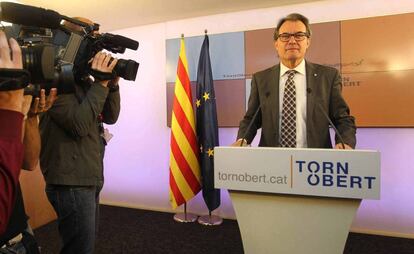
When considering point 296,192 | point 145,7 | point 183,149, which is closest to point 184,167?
point 183,149

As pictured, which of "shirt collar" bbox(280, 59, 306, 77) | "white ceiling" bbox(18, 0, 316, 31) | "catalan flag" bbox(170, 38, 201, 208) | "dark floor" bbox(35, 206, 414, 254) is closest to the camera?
"shirt collar" bbox(280, 59, 306, 77)

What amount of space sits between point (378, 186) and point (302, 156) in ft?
0.74

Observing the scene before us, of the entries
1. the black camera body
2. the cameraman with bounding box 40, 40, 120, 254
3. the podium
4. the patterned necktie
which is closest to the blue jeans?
the cameraman with bounding box 40, 40, 120, 254

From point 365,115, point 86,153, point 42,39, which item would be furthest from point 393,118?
point 42,39

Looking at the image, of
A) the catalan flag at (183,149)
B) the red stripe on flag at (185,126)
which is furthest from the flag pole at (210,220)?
the red stripe on flag at (185,126)

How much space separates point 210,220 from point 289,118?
1993 mm

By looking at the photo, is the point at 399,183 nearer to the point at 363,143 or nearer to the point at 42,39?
the point at 363,143

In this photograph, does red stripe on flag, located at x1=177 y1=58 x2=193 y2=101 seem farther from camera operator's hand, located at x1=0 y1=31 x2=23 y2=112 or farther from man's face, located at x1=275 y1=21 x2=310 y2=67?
camera operator's hand, located at x1=0 y1=31 x2=23 y2=112

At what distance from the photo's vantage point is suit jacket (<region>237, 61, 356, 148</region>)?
1.44 m

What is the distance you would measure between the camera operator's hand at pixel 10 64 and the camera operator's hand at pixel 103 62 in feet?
1.98

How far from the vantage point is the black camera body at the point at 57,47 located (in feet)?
2.22

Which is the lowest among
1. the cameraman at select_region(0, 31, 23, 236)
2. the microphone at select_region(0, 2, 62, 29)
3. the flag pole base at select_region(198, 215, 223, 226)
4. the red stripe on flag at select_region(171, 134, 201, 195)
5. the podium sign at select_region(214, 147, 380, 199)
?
the flag pole base at select_region(198, 215, 223, 226)

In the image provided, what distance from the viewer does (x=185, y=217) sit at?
10.7 ft

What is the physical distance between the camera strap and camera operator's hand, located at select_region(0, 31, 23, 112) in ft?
0.08
